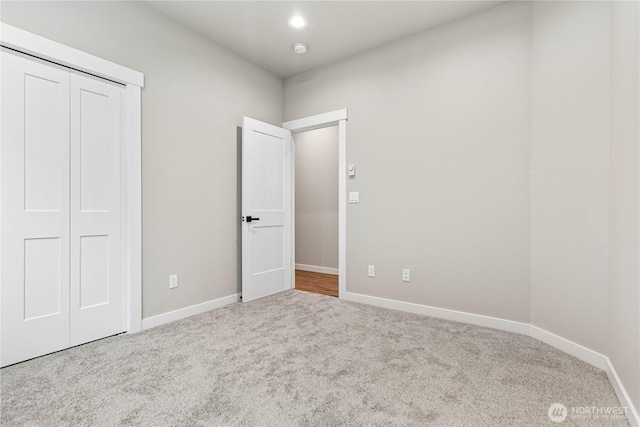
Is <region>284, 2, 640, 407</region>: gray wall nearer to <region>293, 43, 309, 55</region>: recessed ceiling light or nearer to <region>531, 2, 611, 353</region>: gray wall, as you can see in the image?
<region>531, 2, 611, 353</region>: gray wall

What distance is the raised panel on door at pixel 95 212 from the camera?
7.16 ft

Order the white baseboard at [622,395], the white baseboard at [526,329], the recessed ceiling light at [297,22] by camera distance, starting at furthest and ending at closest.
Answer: the recessed ceiling light at [297,22] → the white baseboard at [526,329] → the white baseboard at [622,395]

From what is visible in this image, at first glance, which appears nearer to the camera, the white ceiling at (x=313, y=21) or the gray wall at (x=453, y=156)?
the gray wall at (x=453, y=156)

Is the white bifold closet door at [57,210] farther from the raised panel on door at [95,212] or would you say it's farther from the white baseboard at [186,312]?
the white baseboard at [186,312]

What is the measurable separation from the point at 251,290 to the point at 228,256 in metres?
0.45

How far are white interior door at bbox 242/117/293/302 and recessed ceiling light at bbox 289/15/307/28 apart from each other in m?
1.03

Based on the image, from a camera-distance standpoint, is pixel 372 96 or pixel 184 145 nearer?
pixel 184 145

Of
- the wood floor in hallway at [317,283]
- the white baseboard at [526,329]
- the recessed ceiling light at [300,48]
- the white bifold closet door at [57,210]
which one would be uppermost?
the recessed ceiling light at [300,48]

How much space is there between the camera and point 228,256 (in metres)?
3.26

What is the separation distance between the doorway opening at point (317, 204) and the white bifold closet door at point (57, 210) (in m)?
2.85

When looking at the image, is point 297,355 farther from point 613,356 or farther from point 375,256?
point 613,356

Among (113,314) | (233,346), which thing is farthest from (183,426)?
(113,314)

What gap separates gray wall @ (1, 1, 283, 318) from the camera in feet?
7.45

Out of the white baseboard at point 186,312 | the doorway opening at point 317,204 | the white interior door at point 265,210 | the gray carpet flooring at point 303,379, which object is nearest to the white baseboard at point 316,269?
the doorway opening at point 317,204
